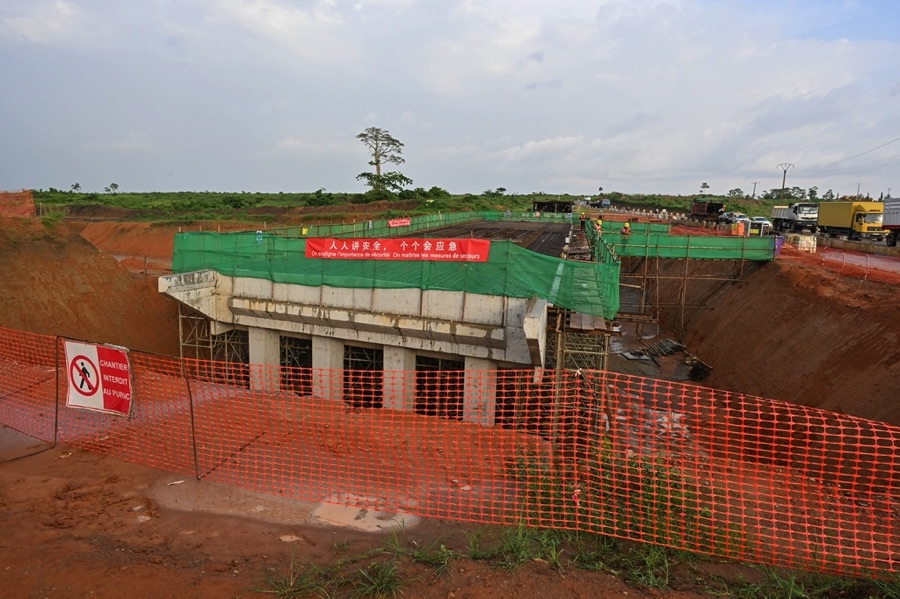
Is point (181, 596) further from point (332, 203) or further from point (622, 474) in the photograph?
point (332, 203)

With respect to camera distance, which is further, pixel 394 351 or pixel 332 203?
pixel 332 203

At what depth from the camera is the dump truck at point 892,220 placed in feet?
87.9

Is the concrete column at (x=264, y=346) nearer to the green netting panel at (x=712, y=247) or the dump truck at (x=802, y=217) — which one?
the green netting panel at (x=712, y=247)

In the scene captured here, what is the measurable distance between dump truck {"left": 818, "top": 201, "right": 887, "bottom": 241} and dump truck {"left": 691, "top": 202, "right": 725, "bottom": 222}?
13143 millimetres

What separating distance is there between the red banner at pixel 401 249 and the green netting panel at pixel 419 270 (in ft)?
0.53

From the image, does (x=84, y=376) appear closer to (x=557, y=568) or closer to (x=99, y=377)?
(x=99, y=377)

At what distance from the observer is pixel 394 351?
604 inches

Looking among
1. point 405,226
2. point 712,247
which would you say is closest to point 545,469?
point 712,247

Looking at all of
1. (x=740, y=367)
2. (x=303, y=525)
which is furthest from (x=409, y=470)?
(x=740, y=367)

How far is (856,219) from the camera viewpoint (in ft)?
110

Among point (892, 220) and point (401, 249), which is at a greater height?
point (892, 220)

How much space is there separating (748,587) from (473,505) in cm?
322

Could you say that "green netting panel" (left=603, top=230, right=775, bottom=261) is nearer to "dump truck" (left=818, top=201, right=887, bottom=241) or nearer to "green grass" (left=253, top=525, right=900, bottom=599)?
"dump truck" (left=818, top=201, right=887, bottom=241)

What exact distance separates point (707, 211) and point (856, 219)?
1802cm
